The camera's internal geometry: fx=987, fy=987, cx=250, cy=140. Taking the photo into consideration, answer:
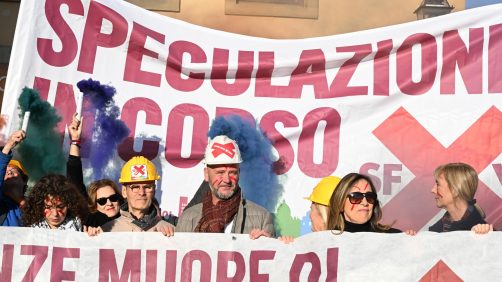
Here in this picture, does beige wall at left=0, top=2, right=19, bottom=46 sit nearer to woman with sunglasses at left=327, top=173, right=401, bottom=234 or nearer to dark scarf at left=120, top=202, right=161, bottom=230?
dark scarf at left=120, top=202, right=161, bottom=230

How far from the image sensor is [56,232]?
14.8ft

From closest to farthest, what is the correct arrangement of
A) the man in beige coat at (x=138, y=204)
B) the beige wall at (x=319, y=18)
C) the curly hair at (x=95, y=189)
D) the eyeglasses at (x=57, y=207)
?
1. the eyeglasses at (x=57, y=207)
2. the man in beige coat at (x=138, y=204)
3. the curly hair at (x=95, y=189)
4. the beige wall at (x=319, y=18)

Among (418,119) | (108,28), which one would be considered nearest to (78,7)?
(108,28)

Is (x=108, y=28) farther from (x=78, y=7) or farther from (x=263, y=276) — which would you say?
(x=263, y=276)

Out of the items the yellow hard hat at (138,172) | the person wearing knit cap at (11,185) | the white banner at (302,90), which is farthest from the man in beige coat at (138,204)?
the white banner at (302,90)

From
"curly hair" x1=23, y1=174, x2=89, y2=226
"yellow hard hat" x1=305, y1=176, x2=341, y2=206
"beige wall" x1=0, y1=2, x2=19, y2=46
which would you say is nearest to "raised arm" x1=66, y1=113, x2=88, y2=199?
"curly hair" x1=23, y1=174, x2=89, y2=226

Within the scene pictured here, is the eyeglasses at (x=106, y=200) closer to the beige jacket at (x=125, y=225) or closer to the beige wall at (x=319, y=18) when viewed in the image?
the beige jacket at (x=125, y=225)

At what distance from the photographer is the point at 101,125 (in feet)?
18.6

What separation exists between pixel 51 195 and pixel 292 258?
3.78 feet

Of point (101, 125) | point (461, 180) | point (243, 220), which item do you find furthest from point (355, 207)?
point (101, 125)

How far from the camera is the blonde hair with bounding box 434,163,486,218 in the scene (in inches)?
193

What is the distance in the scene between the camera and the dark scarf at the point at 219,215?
4.79m

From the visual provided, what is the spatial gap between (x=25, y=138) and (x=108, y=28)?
2.88 feet

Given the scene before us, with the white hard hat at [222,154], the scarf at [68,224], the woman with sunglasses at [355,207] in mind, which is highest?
the white hard hat at [222,154]
